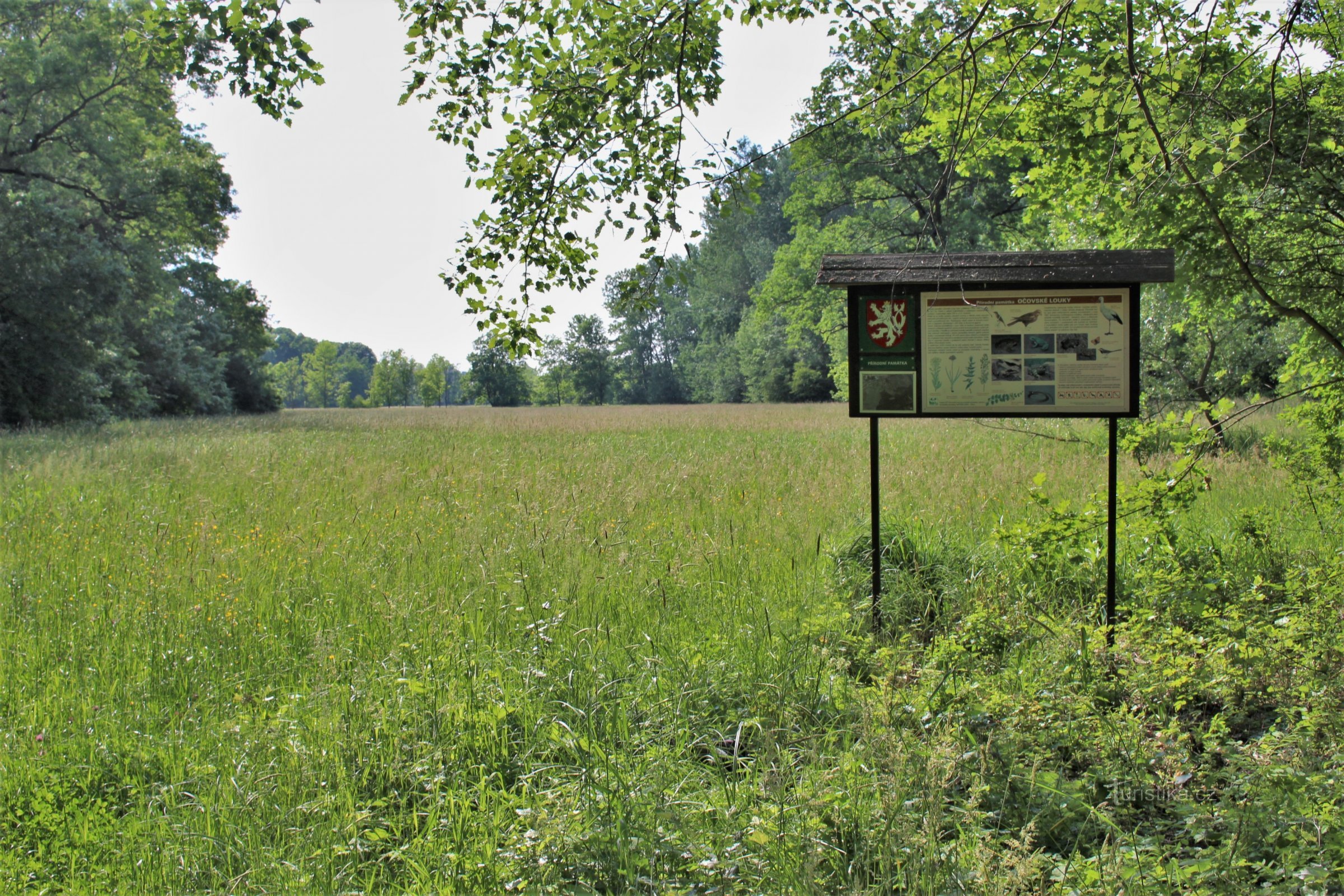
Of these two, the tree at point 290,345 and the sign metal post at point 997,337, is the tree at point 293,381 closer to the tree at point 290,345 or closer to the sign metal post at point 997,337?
the tree at point 290,345

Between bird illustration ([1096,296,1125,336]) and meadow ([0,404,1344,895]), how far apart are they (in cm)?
99

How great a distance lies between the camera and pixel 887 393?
4562mm

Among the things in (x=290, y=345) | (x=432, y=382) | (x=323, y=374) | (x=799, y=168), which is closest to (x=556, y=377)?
(x=432, y=382)

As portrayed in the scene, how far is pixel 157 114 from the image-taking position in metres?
21.3

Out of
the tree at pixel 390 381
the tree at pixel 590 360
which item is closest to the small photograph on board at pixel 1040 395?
the tree at pixel 590 360

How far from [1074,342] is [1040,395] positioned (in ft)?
1.18

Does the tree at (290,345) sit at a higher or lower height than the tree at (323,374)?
higher

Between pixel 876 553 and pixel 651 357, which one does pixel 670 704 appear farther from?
pixel 651 357

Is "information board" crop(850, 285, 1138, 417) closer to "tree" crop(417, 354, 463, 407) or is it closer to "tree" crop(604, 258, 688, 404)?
"tree" crop(604, 258, 688, 404)

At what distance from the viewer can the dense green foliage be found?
1805 cm

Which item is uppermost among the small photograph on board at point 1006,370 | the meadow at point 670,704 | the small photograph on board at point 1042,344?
the small photograph on board at point 1042,344

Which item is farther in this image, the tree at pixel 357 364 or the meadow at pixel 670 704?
the tree at pixel 357 364

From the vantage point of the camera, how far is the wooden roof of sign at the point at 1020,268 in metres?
4.19

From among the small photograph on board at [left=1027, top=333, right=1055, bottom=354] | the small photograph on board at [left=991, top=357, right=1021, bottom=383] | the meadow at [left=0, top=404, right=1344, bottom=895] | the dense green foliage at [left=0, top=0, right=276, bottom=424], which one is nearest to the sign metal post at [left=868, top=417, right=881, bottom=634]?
the meadow at [left=0, top=404, right=1344, bottom=895]
